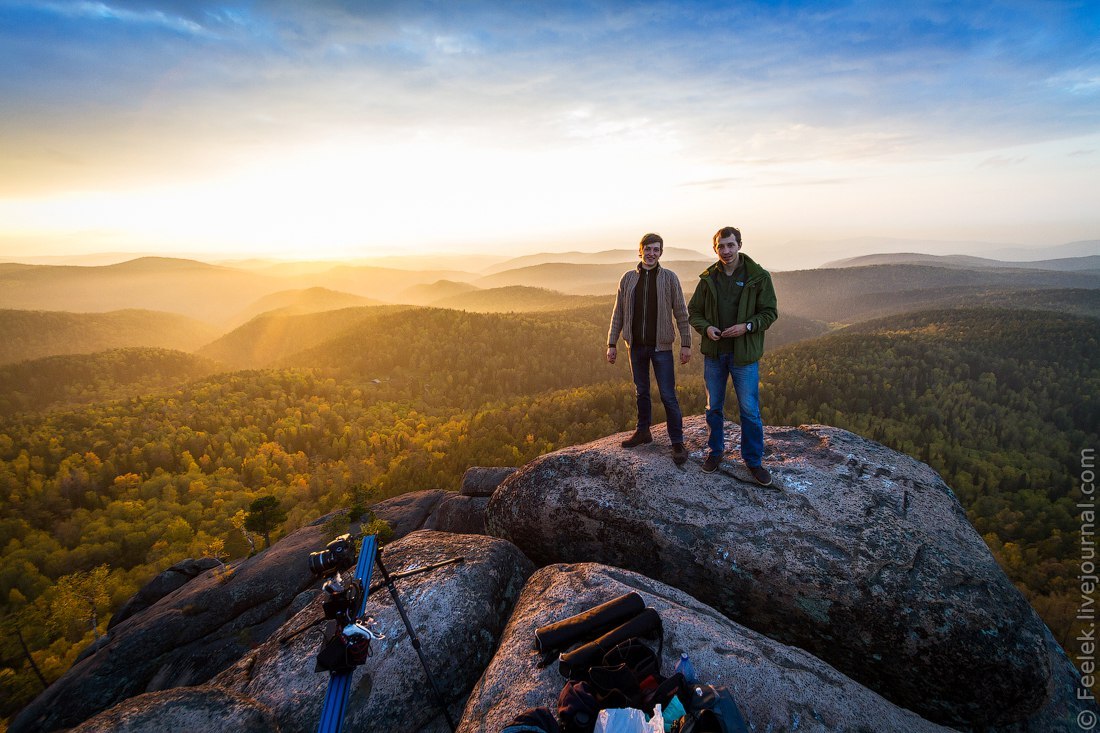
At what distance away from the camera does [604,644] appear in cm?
523

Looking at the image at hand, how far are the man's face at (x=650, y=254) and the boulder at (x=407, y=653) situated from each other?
24.4 ft

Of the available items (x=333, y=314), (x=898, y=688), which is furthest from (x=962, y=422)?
(x=333, y=314)

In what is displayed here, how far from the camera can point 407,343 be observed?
256 feet

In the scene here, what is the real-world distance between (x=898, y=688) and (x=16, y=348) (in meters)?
211

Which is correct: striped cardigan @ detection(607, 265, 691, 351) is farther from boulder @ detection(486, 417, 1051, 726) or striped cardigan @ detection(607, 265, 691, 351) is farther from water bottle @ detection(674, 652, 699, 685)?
water bottle @ detection(674, 652, 699, 685)

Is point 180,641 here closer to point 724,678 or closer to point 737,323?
point 724,678

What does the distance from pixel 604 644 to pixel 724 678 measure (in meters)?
1.55

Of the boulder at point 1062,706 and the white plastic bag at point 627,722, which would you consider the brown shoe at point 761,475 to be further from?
the white plastic bag at point 627,722

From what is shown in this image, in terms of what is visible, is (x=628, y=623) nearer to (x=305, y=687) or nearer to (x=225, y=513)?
(x=305, y=687)

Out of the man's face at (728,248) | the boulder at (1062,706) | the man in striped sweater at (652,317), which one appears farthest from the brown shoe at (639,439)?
the boulder at (1062,706)

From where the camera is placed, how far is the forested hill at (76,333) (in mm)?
127500

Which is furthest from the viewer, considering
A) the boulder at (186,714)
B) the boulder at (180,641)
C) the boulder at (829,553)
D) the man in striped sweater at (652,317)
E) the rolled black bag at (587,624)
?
the boulder at (180,641)

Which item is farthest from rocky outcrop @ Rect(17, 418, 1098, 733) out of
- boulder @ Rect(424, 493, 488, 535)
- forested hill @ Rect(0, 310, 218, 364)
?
forested hill @ Rect(0, 310, 218, 364)

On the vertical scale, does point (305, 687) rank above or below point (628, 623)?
below
